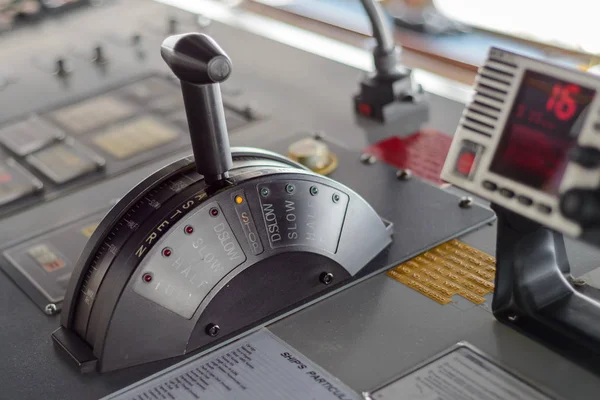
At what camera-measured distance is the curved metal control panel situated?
112 centimetres

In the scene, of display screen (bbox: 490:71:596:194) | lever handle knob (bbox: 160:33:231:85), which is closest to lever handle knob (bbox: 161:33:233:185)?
lever handle knob (bbox: 160:33:231:85)

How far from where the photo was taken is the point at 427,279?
130cm

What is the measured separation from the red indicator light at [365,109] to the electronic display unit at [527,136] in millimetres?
825

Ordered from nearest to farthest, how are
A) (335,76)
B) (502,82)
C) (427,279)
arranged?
(502,82), (427,279), (335,76)

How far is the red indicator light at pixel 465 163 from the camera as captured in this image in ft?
3.40

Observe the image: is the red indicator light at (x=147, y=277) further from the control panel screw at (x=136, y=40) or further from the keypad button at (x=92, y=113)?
the control panel screw at (x=136, y=40)

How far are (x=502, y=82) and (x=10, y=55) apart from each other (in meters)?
1.76

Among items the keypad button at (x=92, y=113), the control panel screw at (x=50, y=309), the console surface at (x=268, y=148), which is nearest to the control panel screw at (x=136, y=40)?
the console surface at (x=268, y=148)

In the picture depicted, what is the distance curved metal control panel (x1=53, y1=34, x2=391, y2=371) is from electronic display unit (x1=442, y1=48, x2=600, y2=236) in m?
0.27

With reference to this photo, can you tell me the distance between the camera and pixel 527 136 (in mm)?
986

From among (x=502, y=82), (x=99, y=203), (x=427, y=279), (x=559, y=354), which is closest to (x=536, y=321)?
(x=559, y=354)

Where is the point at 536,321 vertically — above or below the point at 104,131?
above

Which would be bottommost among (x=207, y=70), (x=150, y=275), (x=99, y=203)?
(x=99, y=203)

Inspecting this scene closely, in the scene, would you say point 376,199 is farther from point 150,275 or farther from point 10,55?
point 10,55
